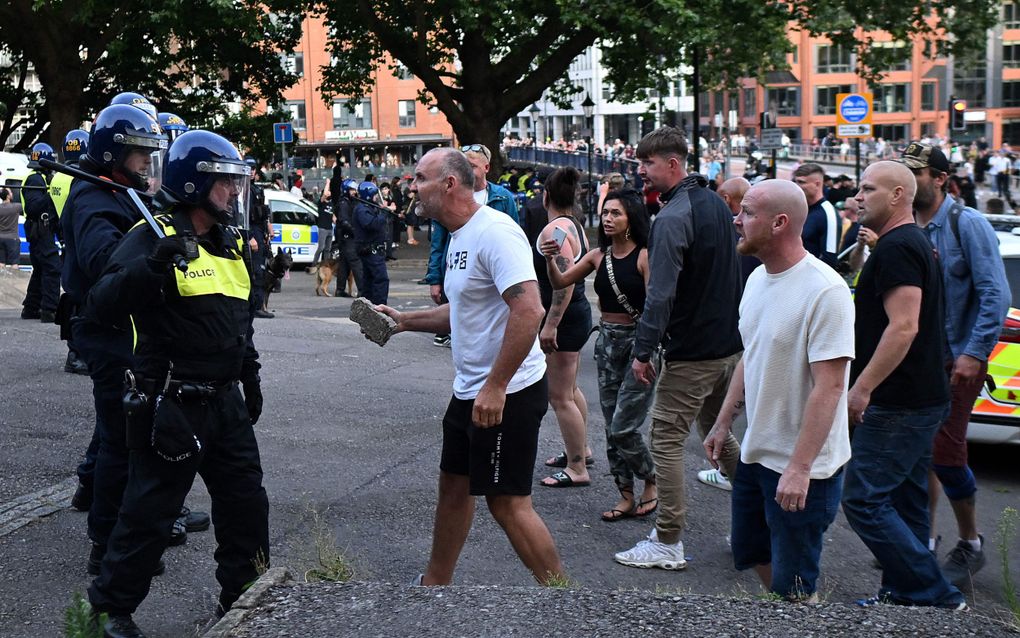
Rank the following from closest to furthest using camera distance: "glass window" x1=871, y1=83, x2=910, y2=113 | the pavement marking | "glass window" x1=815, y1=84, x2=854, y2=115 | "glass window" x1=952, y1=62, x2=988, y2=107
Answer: the pavement marking < "glass window" x1=952, y1=62, x2=988, y2=107 < "glass window" x1=871, y1=83, x2=910, y2=113 < "glass window" x1=815, y1=84, x2=854, y2=115

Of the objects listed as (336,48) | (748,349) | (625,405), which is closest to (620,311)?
(625,405)

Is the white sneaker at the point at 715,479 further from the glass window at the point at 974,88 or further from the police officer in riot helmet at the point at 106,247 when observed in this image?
the glass window at the point at 974,88

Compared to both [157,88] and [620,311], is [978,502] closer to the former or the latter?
[620,311]

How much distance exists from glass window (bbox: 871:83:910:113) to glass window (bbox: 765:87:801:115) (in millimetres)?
6234

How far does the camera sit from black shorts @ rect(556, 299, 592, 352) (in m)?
6.80

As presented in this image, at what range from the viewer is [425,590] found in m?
4.08

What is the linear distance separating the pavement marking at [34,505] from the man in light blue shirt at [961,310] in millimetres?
4165

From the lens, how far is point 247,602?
3.98 meters

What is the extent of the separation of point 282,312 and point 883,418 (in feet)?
42.5

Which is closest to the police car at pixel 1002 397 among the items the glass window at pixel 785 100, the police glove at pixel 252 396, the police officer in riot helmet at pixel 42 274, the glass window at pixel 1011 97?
the police glove at pixel 252 396

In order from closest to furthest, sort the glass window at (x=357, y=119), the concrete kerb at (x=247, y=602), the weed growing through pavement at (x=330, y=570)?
the concrete kerb at (x=247, y=602) → the weed growing through pavement at (x=330, y=570) → the glass window at (x=357, y=119)

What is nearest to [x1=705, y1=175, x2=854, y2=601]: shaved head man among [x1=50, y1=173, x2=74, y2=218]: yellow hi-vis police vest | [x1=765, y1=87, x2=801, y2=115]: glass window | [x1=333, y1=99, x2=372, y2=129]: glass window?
[x1=50, y1=173, x2=74, y2=218]: yellow hi-vis police vest

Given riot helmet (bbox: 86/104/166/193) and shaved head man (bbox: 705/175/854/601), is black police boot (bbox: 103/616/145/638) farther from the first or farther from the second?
shaved head man (bbox: 705/175/854/601)

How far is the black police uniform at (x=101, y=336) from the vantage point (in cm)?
483
